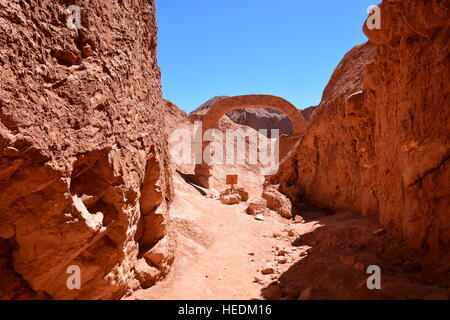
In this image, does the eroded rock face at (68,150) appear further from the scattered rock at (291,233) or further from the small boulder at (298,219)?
the small boulder at (298,219)

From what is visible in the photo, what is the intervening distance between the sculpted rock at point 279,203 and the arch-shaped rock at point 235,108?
564cm

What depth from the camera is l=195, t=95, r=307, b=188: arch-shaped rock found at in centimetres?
1428

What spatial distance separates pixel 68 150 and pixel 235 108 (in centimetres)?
1326

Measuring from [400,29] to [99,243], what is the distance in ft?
15.8

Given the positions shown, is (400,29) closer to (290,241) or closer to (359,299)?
(359,299)

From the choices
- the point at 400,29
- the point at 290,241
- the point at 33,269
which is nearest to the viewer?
the point at 33,269

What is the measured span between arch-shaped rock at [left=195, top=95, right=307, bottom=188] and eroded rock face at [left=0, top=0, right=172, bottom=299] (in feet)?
33.9

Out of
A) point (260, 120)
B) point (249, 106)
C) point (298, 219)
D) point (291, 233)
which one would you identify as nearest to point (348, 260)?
point (291, 233)

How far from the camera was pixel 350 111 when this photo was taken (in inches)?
256

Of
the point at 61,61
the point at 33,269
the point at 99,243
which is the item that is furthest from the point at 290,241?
the point at 61,61

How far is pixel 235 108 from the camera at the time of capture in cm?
1541

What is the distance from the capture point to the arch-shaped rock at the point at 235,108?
14.3 metres

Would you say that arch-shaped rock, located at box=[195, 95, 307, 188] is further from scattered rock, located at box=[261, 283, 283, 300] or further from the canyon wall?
scattered rock, located at box=[261, 283, 283, 300]

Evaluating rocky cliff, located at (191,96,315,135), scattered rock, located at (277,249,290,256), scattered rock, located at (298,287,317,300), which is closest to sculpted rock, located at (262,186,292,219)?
scattered rock, located at (277,249,290,256)
